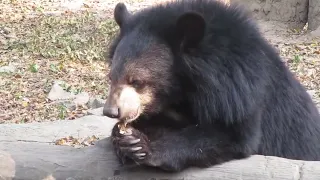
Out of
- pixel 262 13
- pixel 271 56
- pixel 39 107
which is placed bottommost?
pixel 39 107

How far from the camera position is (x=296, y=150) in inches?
129

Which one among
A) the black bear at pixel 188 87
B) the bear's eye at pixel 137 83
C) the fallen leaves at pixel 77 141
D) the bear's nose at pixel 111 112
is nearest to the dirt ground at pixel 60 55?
the fallen leaves at pixel 77 141

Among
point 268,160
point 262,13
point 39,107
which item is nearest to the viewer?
point 268,160

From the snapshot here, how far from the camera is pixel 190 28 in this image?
2.81 metres

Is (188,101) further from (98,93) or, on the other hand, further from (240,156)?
(98,93)

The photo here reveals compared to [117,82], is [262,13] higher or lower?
higher

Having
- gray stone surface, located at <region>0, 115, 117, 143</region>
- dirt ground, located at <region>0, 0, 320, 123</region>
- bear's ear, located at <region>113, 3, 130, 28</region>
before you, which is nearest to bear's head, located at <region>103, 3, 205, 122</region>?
bear's ear, located at <region>113, 3, 130, 28</region>

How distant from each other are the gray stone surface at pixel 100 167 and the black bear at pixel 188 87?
0.06m

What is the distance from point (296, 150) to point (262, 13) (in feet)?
20.5

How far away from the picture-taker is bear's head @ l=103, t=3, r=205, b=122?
2799 millimetres

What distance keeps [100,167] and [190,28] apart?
84cm

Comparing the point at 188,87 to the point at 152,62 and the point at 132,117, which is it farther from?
the point at 132,117

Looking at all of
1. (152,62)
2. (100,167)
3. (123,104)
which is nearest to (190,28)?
(152,62)

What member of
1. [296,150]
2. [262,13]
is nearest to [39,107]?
[296,150]
